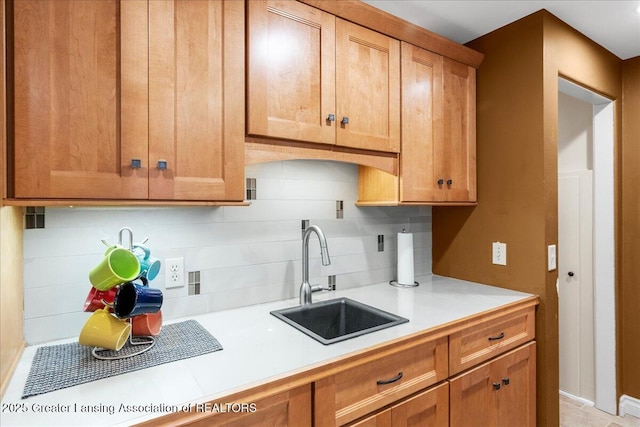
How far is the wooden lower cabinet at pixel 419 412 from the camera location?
1.21 meters

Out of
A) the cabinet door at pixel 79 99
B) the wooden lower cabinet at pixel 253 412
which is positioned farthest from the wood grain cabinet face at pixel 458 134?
the cabinet door at pixel 79 99

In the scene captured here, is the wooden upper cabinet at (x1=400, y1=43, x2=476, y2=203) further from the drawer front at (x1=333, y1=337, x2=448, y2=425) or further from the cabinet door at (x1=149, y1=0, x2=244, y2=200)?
the cabinet door at (x1=149, y1=0, x2=244, y2=200)

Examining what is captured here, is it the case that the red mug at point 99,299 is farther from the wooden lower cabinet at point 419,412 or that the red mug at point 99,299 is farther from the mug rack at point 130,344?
the wooden lower cabinet at point 419,412

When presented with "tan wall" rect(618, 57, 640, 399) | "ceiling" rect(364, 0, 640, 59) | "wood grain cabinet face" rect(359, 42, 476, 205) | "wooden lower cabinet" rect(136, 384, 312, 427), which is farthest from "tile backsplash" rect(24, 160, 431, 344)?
"tan wall" rect(618, 57, 640, 399)

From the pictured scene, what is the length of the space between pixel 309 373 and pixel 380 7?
1707 mm

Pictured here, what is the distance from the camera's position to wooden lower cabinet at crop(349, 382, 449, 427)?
3.95ft

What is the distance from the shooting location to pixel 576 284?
8.32 ft

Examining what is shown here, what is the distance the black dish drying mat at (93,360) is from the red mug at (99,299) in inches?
5.8

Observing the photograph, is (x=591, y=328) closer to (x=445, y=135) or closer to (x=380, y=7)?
(x=445, y=135)

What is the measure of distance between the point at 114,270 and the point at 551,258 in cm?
200

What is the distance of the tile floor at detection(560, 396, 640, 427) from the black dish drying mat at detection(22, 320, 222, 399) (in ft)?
8.02

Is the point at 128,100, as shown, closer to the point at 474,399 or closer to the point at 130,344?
the point at 130,344

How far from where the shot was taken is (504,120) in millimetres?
1967

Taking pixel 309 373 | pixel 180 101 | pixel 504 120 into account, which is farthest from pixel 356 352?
pixel 504 120
